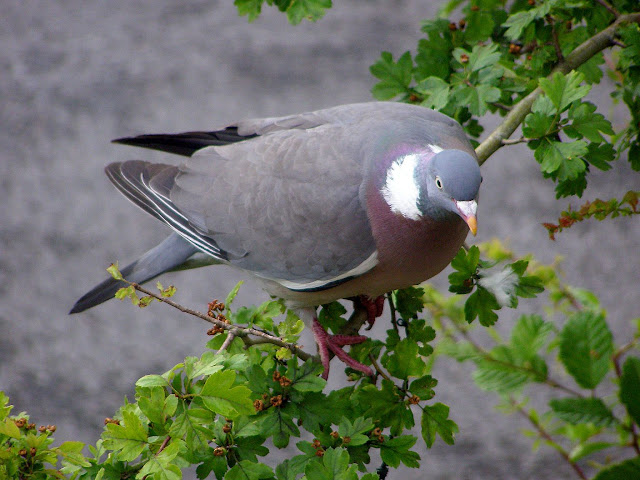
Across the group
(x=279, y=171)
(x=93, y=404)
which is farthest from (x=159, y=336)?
(x=279, y=171)

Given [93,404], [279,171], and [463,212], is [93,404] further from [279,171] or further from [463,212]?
[463,212]

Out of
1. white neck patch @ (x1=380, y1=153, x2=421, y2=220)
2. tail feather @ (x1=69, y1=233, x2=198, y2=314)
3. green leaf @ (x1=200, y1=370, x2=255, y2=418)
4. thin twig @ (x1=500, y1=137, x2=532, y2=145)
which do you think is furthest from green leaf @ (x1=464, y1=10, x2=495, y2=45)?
green leaf @ (x1=200, y1=370, x2=255, y2=418)

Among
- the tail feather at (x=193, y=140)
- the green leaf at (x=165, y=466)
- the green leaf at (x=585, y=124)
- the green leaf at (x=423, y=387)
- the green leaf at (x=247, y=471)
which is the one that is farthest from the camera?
the tail feather at (x=193, y=140)

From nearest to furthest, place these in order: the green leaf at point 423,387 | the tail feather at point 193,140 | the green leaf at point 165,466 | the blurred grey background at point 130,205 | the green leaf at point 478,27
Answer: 1. the green leaf at point 165,466
2. the green leaf at point 423,387
3. the green leaf at point 478,27
4. the tail feather at point 193,140
5. the blurred grey background at point 130,205

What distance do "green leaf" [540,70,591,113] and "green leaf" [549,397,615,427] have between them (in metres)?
0.74

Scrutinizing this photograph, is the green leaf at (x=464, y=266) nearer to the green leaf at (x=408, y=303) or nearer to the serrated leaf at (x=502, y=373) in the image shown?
the green leaf at (x=408, y=303)

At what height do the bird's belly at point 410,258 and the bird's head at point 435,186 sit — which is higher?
the bird's head at point 435,186

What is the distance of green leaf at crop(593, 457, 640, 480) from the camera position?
1.39ft

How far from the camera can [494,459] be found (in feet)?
7.52

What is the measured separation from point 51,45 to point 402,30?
152cm

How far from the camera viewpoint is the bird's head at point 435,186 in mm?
1012

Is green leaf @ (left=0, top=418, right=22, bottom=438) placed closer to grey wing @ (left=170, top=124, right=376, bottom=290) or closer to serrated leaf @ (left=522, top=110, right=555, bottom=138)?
grey wing @ (left=170, top=124, right=376, bottom=290)

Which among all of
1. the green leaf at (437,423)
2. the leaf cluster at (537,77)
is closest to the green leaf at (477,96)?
the leaf cluster at (537,77)

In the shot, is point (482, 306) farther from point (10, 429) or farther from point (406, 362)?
point (10, 429)
